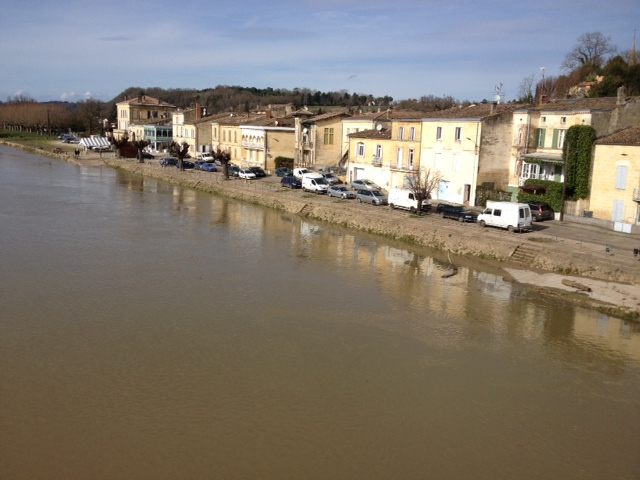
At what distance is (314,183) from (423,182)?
355 inches

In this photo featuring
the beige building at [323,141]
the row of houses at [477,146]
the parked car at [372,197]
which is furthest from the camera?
the beige building at [323,141]

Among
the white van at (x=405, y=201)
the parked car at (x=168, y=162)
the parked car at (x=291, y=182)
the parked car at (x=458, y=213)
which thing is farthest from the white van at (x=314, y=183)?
the parked car at (x=168, y=162)

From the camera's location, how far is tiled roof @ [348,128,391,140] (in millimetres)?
45031

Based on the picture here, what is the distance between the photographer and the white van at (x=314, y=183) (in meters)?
44.5

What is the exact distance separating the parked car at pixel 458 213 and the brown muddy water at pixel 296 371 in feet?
18.1

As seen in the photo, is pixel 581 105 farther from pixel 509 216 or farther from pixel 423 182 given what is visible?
pixel 423 182

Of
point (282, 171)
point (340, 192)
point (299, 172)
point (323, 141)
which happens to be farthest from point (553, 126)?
point (282, 171)

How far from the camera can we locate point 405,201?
121ft

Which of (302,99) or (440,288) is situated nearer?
(440,288)

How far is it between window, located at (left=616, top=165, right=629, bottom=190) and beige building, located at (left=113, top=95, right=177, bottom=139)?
75593 mm

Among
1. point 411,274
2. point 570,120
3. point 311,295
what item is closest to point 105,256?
point 311,295

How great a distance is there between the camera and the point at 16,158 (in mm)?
78812

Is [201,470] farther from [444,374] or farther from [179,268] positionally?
[179,268]

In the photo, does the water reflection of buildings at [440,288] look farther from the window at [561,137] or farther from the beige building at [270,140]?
the beige building at [270,140]
